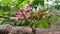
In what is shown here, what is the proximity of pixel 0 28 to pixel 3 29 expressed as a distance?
0.9 inches

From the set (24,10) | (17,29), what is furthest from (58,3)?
(24,10)

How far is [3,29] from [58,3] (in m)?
0.63

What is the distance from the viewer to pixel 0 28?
1.01m

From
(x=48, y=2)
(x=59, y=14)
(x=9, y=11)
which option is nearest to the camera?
(x=59, y=14)

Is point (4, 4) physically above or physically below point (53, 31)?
above

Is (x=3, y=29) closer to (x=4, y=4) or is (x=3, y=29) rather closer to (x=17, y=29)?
(x=17, y=29)

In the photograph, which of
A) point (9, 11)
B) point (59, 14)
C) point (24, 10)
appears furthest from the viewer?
point (9, 11)

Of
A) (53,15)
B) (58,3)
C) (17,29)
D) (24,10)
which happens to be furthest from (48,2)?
(24,10)

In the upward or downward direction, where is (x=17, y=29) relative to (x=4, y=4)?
downward

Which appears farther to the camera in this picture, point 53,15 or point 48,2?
point 48,2

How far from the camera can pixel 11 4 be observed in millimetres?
1356

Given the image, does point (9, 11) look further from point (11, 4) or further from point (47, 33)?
point (47, 33)

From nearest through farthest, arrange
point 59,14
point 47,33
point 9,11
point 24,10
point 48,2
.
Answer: point 24,10, point 47,33, point 59,14, point 9,11, point 48,2

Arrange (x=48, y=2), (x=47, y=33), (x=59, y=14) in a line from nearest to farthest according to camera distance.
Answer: (x=47, y=33)
(x=59, y=14)
(x=48, y=2)
